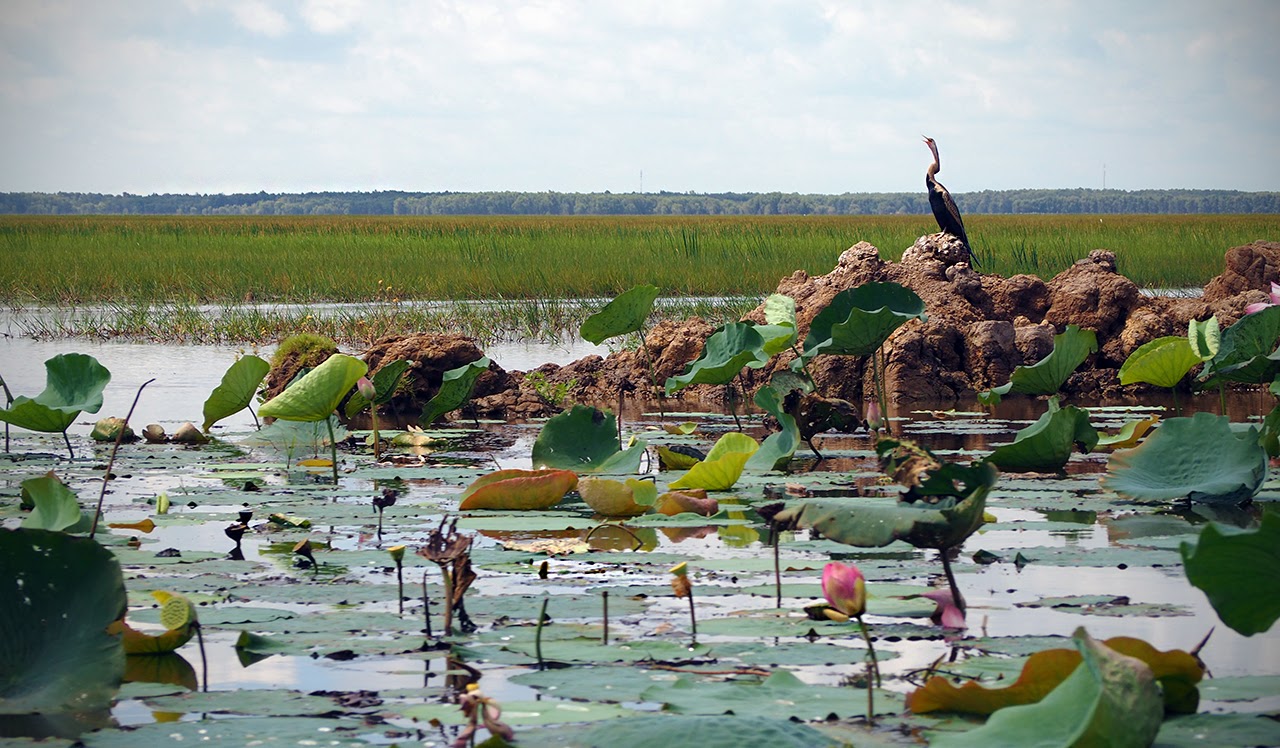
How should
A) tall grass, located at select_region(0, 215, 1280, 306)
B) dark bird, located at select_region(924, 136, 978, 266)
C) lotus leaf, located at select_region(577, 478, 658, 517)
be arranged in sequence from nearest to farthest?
lotus leaf, located at select_region(577, 478, 658, 517), dark bird, located at select_region(924, 136, 978, 266), tall grass, located at select_region(0, 215, 1280, 306)

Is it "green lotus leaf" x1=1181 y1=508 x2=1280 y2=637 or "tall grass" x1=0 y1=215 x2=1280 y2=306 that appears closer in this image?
"green lotus leaf" x1=1181 y1=508 x2=1280 y2=637

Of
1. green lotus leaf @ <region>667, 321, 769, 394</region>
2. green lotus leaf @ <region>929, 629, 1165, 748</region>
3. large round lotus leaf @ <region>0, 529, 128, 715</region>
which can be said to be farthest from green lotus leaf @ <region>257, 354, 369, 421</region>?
green lotus leaf @ <region>929, 629, 1165, 748</region>

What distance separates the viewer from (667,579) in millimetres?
2998

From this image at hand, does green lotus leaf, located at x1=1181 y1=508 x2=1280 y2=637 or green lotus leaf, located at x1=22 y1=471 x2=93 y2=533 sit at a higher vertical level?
green lotus leaf, located at x1=1181 y1=508 x2=1280 y2=637

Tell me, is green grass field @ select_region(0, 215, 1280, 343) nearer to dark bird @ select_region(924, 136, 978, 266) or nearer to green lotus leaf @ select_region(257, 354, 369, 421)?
dark bird @ select_region(924, 136, 978, 266)

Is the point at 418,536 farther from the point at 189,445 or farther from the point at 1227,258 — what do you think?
the point at 1227,258

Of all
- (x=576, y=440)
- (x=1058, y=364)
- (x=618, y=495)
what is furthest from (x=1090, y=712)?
(x=1058, y=364)

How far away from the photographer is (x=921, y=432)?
18.9 ft

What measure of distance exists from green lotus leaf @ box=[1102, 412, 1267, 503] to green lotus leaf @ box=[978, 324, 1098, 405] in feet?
2.46

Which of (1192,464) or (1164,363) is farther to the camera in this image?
(1164,363)

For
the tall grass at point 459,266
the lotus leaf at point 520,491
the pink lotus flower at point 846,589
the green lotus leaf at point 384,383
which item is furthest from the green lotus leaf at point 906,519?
the tall grass at point 459,266

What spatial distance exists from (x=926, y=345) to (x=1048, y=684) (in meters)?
5.74

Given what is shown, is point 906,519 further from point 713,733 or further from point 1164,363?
point 1164,363

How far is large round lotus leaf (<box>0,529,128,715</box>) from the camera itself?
2035 millimetres
